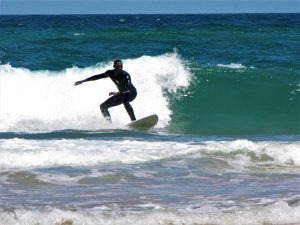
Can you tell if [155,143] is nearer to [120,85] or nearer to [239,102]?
Result: [120,85]

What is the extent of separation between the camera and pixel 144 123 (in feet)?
42.8

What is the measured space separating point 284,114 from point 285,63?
275 inches

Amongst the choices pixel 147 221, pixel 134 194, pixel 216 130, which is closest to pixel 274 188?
pixel 134 194

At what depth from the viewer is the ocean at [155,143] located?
673cm

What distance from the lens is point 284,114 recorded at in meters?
16.3

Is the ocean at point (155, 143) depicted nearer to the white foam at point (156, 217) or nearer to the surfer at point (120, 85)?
the white foam at point (156, 217)

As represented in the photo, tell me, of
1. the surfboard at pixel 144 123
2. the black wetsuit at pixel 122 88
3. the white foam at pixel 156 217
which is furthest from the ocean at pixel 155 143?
the black wetsuit at pixel 122 88

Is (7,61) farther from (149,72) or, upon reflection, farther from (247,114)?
(247,114)

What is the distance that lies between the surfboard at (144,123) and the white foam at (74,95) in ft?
1.26

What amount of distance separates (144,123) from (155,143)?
88.4 inches

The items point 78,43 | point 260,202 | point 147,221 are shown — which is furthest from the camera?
point 78,43

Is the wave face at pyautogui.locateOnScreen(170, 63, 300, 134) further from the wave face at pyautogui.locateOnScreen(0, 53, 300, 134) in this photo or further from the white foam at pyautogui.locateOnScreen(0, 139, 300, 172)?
the white foam at pyautogui.locateOnScreen(0, 139, 300, 172)

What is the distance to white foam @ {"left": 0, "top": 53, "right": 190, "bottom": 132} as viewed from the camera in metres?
14.4

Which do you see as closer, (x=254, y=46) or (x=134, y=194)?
(x=134, y=194)
